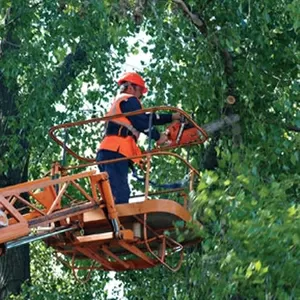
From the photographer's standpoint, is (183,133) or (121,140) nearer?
(121,140)

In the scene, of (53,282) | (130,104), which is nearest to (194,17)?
(130,104)

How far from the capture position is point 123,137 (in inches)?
502

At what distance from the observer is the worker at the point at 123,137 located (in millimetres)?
12680

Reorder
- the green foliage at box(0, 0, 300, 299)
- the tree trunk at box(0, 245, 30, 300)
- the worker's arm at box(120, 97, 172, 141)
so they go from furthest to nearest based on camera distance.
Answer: the tree trunk at box(0, 245, 30, 300)
the worker's arm at box(120, 97, 172, 141)
the green foliage at box(0, 0, 300, 299)

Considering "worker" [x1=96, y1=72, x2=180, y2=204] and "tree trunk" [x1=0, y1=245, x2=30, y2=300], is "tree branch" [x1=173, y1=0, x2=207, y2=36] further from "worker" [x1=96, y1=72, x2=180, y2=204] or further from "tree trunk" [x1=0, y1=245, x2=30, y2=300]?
"tree trunk" [x1=0, y1=245, x2=30, y2=300]

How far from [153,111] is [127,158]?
1.51 feet

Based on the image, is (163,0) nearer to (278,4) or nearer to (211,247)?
(278,4)

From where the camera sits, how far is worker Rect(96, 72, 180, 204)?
12.7 meters

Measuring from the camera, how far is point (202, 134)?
42.4ft

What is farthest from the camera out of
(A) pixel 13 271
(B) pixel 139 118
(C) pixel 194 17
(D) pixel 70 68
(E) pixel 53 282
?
(E) pixel 53 282

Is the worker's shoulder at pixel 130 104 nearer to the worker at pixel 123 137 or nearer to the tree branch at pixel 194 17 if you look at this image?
the worker at pixel 123 137

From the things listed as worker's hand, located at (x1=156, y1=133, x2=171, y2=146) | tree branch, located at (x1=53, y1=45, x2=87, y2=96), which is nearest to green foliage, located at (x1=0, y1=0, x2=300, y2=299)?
tree branch, located at (x1=53, y1=45, x2=87, y2=96)

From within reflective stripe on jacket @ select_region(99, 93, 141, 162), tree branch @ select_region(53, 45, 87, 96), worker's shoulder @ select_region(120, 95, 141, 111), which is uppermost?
tree branch @ select_region(53, 45, 87, 96)

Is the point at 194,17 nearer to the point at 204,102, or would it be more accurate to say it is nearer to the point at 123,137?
the point at 204,102
